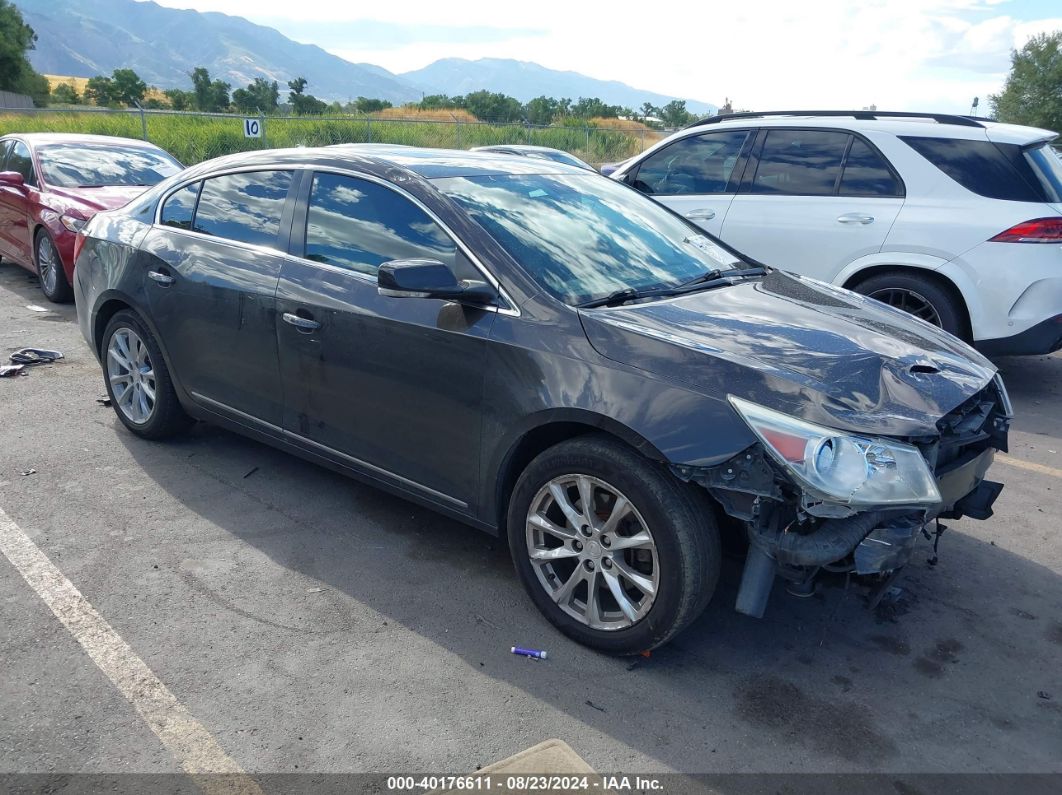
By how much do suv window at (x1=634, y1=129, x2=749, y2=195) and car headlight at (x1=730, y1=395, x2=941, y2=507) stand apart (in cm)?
499

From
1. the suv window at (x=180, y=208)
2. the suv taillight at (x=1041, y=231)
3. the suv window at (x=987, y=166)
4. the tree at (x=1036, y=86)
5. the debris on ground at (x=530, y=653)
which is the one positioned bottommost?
the debris on ground at (x=530, y=653)

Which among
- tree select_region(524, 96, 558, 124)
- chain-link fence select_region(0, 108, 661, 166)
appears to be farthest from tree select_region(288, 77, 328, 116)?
chain-link fence select_region(0, 108, 661, 166)

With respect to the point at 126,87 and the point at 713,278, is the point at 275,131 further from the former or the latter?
the point at 126,87

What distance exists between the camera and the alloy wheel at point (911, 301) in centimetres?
627

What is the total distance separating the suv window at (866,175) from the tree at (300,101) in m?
43.3

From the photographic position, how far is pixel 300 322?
3852mm

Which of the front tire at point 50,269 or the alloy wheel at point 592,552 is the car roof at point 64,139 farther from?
the alloy wheel at point 592,552

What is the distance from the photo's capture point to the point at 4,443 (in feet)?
16.4

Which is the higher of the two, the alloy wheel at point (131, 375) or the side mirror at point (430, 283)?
the side mirror at point (430, 283)

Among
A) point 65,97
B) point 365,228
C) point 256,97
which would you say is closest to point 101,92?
point 65,97

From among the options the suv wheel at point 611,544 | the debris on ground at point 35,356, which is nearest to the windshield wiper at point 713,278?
the suv wheel at point 611,544

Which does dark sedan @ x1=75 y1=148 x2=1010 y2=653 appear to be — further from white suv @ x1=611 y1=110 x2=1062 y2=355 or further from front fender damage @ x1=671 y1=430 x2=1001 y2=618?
white suv @ x1=611 y1=110 x2=1062 y2=355

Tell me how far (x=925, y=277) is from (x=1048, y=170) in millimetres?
1100

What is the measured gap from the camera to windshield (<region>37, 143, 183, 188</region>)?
884 cm
